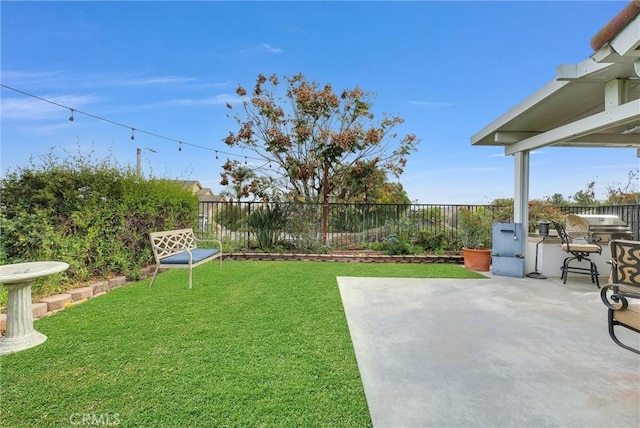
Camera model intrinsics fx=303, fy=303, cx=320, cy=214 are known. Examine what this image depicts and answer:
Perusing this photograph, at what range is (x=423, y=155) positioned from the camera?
35.5ft

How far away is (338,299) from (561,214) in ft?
23.2

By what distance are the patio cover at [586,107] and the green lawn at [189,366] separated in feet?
10.6

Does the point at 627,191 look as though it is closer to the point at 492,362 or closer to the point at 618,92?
the point at 618,92

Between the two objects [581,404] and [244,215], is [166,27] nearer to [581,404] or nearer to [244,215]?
[244,215]

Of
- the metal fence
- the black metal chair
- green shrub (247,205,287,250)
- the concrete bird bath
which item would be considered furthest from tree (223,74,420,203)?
the concrete bird bath

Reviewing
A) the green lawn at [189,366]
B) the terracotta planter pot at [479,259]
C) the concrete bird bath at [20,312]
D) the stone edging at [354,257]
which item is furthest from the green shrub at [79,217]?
the terracotta planter pot at [479,259]

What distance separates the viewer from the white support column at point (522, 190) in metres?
5.60

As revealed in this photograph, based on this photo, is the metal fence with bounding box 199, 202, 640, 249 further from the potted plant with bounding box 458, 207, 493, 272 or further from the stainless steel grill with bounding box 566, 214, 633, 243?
the stainless steel grill with bounding box 566, 214, 633, 243

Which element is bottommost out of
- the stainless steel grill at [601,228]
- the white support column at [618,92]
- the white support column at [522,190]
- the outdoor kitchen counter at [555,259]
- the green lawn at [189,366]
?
the green lawn at [189,366]

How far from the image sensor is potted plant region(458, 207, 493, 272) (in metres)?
6.25

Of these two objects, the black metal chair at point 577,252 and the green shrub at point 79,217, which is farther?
the black metal chair at point 577,252

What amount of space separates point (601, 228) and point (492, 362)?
517 cm

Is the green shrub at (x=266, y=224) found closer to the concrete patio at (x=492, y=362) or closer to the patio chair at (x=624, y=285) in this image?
the concrete patio at (x=492, y=362)

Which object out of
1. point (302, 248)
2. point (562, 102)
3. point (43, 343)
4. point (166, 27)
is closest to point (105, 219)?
point (43, 343)
